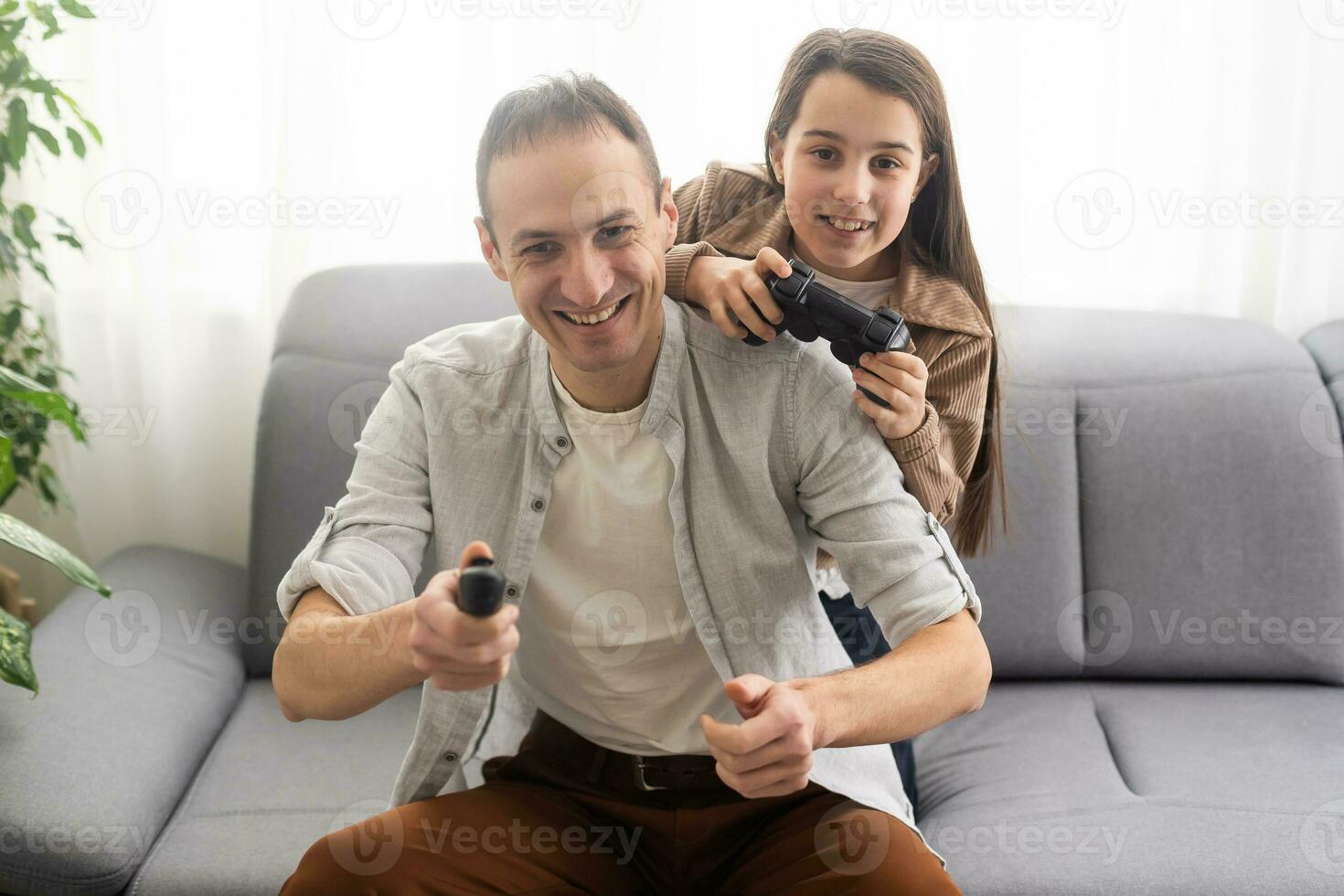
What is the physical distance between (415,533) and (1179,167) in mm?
1593

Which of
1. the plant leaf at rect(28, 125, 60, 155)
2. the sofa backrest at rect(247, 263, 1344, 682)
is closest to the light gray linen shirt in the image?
the sofa backrest at rect(247, 263, 1344, 682)

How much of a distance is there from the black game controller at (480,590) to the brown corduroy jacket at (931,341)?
53 centimetres

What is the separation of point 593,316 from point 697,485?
0.22 meters

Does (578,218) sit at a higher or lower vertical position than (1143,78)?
lower

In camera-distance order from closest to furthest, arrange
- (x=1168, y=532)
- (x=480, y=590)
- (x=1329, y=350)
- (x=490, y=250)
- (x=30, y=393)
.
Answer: (x=480, y=590) → (x=490, y=250) → (x=30, y=393) → (x=1168, y=532) → (x=1329, y=350)

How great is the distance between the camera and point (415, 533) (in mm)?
1256

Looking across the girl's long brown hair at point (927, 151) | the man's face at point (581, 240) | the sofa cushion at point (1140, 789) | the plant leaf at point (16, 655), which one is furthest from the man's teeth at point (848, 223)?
the plant leaf at point (16, 655)

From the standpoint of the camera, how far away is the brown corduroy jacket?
49.1 inches

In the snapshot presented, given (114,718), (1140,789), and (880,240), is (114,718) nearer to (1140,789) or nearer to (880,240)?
(880,240)

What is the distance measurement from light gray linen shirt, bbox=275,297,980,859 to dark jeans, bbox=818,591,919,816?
0.23 meters

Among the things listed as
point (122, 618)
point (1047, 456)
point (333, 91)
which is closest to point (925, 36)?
point (1047, 456)

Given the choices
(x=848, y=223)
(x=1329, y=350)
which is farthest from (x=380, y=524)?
(x=1329, y=350)

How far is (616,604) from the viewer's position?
1.31m

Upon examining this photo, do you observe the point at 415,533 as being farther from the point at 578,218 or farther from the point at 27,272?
the point at 27,272
